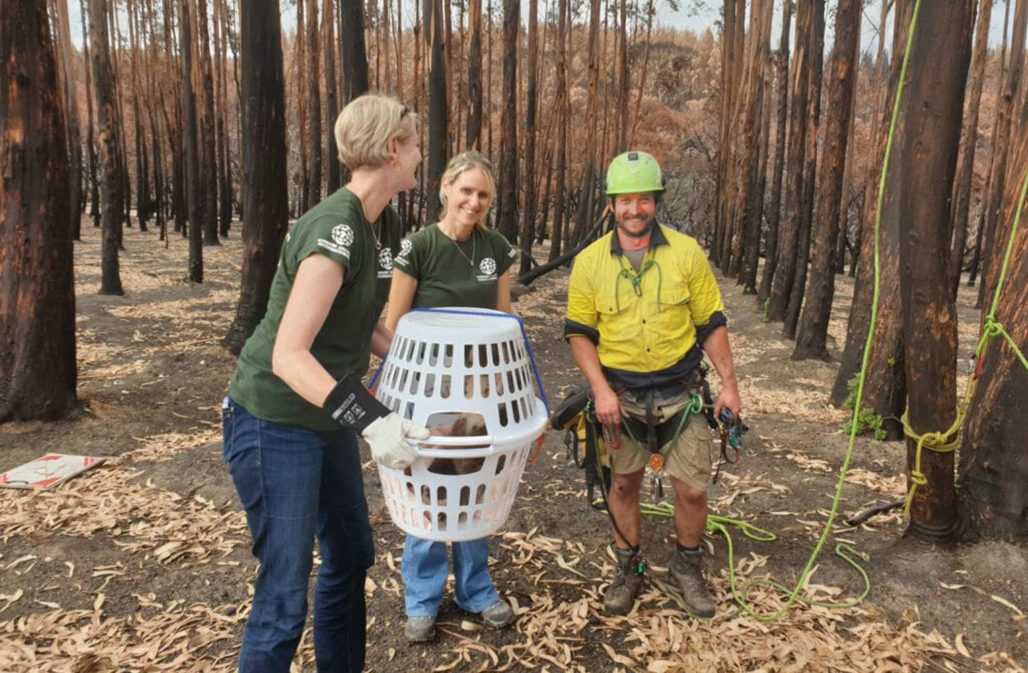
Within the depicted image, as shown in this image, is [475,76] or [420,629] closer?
[420,629]

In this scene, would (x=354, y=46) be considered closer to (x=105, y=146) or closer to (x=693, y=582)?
(x=105, y=146)

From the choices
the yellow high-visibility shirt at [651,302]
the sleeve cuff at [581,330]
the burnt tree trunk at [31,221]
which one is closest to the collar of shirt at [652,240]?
the yellow high-visibility shirt at [651,302]

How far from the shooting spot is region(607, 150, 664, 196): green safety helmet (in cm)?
280

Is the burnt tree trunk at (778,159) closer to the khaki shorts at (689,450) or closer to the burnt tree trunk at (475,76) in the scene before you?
the burnt tree trunk at (475,76)

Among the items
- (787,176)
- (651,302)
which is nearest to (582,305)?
(651,302)

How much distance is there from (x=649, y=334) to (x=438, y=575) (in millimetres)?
1306

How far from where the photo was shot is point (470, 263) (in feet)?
9.75

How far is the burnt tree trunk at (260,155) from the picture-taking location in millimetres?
7273

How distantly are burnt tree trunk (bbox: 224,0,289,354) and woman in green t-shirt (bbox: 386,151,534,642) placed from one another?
16.5ft

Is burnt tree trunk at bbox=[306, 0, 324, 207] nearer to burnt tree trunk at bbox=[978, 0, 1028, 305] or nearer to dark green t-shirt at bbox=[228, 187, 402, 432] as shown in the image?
burnt tree trunk at bbox=[978, 0, 1028, 305]

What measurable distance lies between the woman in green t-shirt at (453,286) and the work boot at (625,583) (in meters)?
0.45

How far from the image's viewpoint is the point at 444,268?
294cm

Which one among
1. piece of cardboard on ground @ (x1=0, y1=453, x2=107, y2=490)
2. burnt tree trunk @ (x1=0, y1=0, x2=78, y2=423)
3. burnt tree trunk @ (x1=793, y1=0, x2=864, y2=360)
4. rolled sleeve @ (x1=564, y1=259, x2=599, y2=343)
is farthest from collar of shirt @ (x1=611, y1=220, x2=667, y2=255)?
burnt tree trunk @ (x1=793, y1=0, x2=864, y2=360)

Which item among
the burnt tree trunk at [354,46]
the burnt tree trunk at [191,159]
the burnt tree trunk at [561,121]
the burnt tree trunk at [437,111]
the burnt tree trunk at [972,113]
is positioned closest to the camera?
the burnt tree trunk at [354,46]
